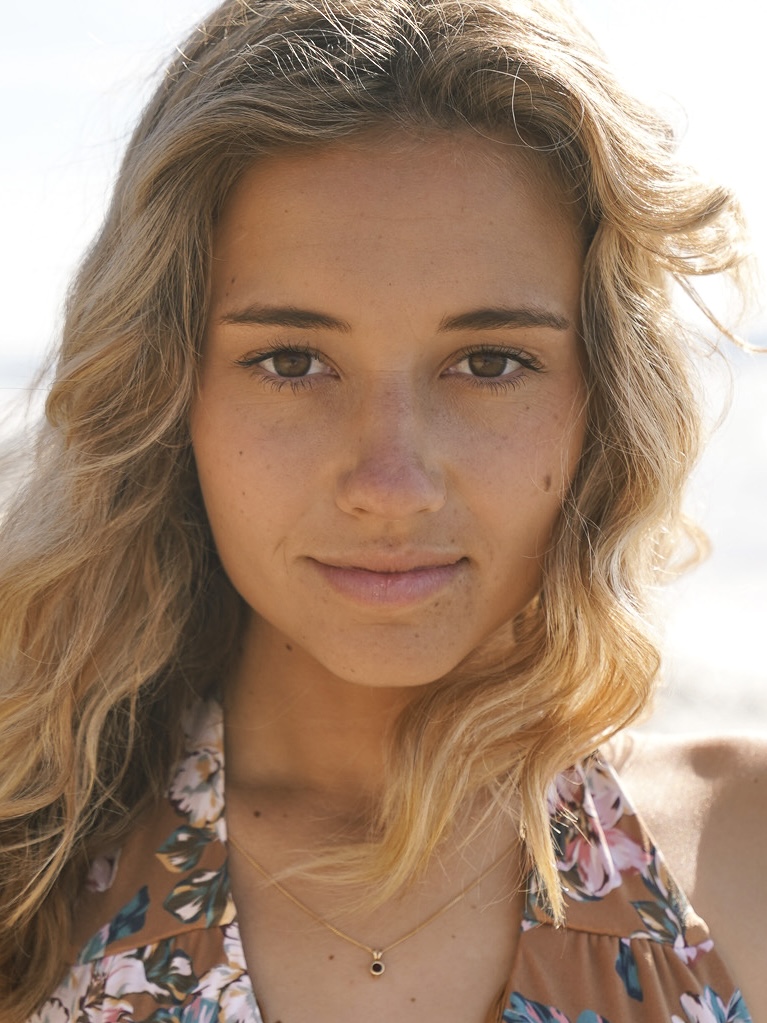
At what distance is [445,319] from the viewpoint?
1.71 meters

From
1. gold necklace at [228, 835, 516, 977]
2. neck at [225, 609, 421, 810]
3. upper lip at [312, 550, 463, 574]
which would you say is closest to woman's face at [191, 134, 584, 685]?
upper lip at [312, 550, 463, 574]

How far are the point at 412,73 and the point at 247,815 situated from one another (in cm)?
112

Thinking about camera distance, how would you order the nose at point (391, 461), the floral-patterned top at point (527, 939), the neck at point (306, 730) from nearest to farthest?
the nose at point (391, 461), the floral-patterned top at point (527, 939), the neck at point (306, 730)

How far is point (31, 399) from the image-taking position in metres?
2.13

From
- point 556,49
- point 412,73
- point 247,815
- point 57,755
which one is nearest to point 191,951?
point 247,815

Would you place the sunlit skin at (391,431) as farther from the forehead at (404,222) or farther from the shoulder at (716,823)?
the shoulder at (716,823)

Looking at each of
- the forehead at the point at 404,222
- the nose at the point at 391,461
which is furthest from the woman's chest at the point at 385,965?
the forehead at the point at 404,222

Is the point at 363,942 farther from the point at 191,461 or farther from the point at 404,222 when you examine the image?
the point at 404,222

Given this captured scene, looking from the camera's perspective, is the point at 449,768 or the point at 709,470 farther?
the point at 709,470

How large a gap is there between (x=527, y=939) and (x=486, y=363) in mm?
807

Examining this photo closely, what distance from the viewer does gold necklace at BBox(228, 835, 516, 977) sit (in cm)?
183

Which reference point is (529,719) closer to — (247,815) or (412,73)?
(247,815)

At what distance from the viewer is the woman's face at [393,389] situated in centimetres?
170

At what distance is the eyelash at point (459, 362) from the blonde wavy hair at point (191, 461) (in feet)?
0.39
